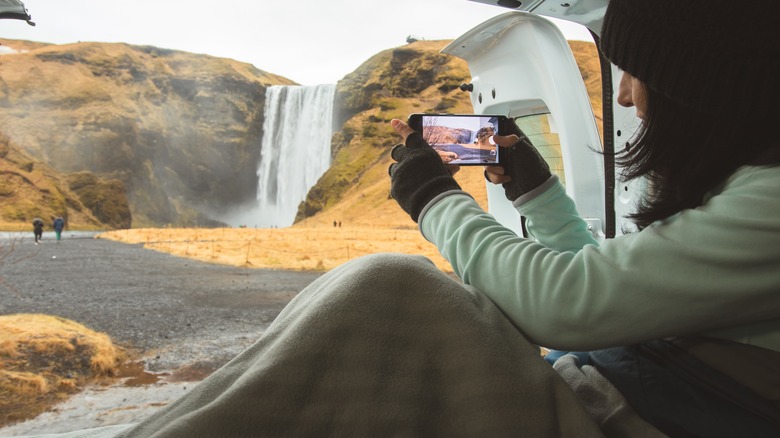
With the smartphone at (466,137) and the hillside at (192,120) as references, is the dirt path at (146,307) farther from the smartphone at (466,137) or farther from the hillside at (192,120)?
the hillside at (192,120)

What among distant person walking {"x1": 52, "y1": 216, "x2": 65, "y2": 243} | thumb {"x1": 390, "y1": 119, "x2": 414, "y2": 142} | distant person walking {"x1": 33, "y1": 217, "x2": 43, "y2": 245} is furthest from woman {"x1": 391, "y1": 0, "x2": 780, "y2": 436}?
distant person walking {"x1": 52, "y1": 216, "x2": 65, "y2": 243}

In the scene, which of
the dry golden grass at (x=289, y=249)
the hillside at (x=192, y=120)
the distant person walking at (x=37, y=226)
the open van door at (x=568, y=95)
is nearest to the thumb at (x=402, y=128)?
the open van door at (x=568, y=95)

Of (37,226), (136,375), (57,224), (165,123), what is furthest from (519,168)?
(165,123)

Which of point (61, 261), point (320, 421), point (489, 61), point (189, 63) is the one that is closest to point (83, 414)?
point (320, 421)

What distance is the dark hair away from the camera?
1.39 ft

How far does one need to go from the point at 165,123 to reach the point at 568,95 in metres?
21.7

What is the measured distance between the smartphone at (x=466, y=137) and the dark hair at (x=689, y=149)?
13.0 inches

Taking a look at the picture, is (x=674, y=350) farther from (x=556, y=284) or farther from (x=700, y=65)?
(x=700, y=65)

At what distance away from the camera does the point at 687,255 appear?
0.39 m

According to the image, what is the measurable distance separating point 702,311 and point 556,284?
0.11 meters

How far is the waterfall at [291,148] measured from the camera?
17.2 m

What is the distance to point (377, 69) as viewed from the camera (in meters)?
19.7

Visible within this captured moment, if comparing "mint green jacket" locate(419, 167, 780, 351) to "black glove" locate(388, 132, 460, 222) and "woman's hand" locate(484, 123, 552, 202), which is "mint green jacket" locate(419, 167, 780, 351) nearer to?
"black glove" locate(388, 132, 460, 222)

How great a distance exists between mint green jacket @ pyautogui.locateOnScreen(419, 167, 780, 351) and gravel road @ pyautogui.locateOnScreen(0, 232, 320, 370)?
1935mm
